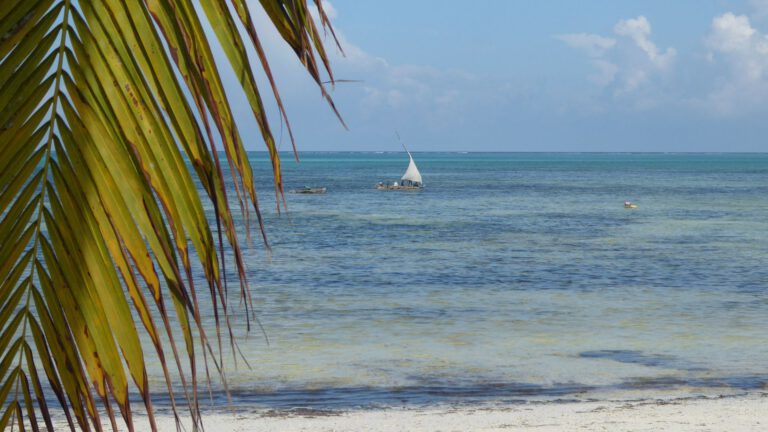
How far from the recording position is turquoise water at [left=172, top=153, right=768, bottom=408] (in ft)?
37.9

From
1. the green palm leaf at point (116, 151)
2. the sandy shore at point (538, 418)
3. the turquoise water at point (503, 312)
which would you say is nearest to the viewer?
the green palm leaf at point (116, 151)

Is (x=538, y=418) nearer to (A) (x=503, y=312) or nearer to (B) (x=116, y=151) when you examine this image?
(A) (x=503, y=312)

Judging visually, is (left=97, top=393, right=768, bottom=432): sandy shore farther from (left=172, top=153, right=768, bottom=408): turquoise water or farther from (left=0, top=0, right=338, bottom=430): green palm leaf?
(left=0, top=0, right=338, bottom=430): green palm leaf

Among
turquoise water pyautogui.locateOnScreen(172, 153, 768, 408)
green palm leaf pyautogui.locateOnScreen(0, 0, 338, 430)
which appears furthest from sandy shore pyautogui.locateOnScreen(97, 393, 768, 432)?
green palm leaf pyautogui.locateOnScreen(0, 0, 338, 430)

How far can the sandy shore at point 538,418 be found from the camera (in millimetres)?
8992

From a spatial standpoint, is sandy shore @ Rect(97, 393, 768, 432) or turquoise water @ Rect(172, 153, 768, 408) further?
turquoise water @ Rect(172, 153, 768, 408)

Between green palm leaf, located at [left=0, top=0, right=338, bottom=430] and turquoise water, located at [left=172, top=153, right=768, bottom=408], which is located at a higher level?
green palm leaf, located at [left=0, top=0, right=338, bottom=430]

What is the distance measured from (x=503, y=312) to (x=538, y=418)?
8.16 meters

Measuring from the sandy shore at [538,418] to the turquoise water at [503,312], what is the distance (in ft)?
2.03

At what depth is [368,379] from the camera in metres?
11.7

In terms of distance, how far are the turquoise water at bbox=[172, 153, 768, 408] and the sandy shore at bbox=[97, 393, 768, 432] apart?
619mm

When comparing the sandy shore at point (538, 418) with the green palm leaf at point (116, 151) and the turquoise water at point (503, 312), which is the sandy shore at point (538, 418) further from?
the green palm leaf at point (116, 151)

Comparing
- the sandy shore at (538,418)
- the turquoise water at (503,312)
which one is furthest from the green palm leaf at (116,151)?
the sandy shore at (538,418)

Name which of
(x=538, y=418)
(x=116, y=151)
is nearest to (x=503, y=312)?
(x=538, y=418)
